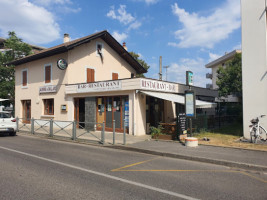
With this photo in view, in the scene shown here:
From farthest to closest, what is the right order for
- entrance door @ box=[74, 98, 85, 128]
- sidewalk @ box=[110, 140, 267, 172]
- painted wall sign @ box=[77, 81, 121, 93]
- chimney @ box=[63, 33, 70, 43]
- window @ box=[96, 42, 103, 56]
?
chimney @ box=[63, 33, 70, 43]
window @ box=[96, 42, 103, 56]
entrance door @ box=[74, 98, 85, 128]
painted wall sign @ box=[77, 81, 121, 93]
sidewalk @ box=[110, 140, 267, 172]

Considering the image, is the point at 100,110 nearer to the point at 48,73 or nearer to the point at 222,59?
the point at 48,73

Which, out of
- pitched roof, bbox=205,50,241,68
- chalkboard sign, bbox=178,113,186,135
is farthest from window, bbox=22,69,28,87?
pitched roof, bbox=205,50,241,68

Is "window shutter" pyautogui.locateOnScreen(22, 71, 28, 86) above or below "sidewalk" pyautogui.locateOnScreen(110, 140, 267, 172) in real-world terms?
above

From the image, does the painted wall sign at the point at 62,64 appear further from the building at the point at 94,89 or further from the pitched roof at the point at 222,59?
the pitched roof at the point at 222,59

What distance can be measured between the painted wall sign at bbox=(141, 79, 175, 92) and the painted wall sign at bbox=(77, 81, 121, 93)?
5.03ft

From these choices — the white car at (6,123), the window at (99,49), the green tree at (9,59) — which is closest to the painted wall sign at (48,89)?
the window at (99,49)

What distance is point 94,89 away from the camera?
46.4 feet

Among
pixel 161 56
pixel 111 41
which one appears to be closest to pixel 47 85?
pixel 111 41

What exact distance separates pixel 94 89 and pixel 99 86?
475mm

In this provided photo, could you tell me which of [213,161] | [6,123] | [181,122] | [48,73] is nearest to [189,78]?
[181,122]

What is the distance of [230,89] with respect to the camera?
24438 mm

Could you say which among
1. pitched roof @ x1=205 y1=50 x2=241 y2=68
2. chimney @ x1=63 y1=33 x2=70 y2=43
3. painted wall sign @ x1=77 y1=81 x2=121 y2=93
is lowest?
painted wall sign @ x1=77 y1=81 x2=121 y2=93

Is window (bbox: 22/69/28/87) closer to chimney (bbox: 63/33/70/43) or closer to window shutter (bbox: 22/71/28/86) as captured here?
window shutter (bbox: 22/71/28/86)

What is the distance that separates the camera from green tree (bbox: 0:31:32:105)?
23.1m
